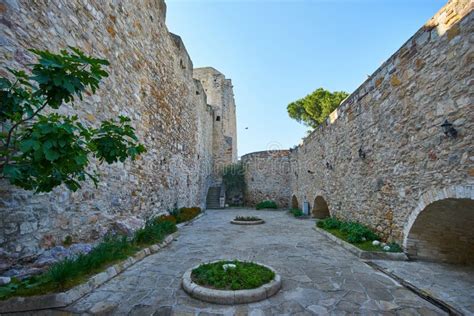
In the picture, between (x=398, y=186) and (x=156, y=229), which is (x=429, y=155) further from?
(x=156, y=229)

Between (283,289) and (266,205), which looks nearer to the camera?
(283,289)

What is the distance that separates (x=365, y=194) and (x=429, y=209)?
195 cm

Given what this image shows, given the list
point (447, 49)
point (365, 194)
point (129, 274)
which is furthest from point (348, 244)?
point (129, 274)

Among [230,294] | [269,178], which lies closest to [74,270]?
[230,294]

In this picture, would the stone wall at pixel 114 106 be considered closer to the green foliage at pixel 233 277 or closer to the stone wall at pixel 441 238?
the green foliage at pixel 233 277

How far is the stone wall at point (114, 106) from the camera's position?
2.83 m

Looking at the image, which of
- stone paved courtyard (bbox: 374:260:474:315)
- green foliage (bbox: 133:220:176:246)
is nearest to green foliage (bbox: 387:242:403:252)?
stone paved courtyard (bbox: 374:260:474:315)

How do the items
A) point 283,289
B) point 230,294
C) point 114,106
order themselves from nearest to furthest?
point 230,294 → point 283,289 → point 114,106

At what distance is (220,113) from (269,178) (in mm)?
7106

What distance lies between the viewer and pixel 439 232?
3.94m

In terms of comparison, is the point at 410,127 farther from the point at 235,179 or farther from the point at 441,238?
the point at 235,179

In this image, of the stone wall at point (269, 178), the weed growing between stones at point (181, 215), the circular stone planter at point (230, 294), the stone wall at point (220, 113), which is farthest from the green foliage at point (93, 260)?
the stone wall at point (220, 113)

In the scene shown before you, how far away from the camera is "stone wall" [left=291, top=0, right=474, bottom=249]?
3.08 metres

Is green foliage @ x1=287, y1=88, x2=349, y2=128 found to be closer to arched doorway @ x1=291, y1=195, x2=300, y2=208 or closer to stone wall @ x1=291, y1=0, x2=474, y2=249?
arched doorway @ x1=291, y1=195, x2=300, y2=208
